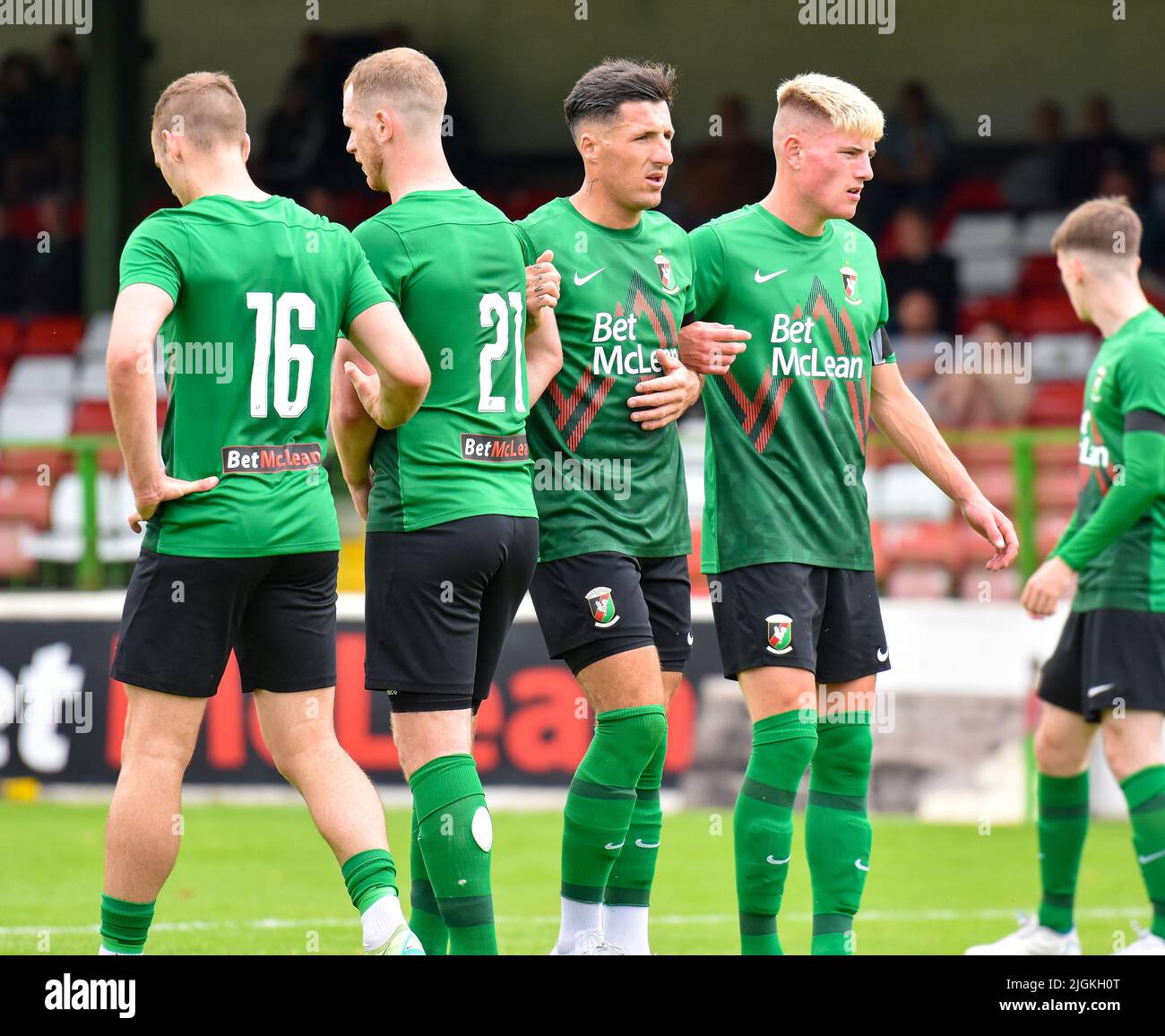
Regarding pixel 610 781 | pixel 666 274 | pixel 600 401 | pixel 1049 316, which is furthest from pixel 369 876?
pixel 1049 316

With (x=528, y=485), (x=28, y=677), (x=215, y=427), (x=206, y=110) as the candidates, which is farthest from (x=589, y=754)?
(x=28, y=677)

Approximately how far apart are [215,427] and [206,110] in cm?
80

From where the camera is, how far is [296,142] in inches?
592

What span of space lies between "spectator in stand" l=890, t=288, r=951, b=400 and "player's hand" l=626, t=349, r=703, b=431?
6474 mm

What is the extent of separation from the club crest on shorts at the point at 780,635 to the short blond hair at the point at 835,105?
4.51ft

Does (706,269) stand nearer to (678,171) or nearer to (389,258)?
(389,258)

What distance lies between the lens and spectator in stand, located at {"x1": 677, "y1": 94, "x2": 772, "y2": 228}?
14141 mm

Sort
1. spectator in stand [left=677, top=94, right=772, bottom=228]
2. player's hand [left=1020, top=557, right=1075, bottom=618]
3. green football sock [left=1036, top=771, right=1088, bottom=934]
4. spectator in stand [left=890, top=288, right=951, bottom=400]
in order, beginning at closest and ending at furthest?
player's hand [left=1020, top=557, right=1075, bottom=618] → green football sock [left=1036, top=771, right=1088, bottom=934] → spectator in stand [left=890, top=288, right=951, bottom=400] → spectator in stand [left=677, top=94, right=772, bottom=228]

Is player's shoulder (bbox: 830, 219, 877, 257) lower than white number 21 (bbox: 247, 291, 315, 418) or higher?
higher

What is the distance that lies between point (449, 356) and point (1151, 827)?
9.46 ft

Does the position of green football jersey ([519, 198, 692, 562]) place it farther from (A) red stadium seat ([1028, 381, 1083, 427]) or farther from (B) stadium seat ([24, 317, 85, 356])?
(B) stadium seat ([24, 317, 85, 356])

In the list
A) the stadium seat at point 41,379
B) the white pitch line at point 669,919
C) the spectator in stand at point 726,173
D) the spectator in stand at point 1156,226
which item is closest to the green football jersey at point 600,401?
the white pitch line at point 669,919

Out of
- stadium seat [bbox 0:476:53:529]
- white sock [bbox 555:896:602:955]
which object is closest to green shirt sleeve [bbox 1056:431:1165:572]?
white sock [bbox 555:896:602:955]

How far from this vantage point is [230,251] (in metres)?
4.25
